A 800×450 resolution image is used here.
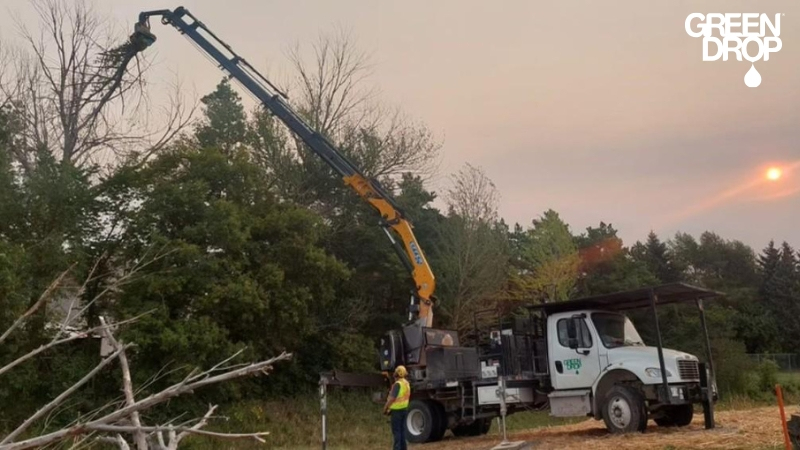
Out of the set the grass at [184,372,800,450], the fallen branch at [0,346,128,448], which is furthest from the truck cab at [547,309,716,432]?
the fallen branch at [0,346,128,448]

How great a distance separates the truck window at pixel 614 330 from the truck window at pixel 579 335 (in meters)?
0.21

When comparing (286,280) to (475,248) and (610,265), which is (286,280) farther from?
(610,265)

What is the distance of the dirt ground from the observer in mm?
10711

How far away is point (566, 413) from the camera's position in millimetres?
14195

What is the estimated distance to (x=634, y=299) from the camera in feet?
47.6

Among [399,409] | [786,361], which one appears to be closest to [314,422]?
[399,409]

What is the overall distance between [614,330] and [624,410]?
1954mm

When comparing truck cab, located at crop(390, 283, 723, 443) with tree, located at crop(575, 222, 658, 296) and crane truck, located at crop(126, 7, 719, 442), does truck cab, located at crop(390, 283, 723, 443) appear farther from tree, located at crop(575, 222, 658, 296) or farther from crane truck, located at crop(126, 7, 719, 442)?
tree, located at crop(575, 222, 658, 296)

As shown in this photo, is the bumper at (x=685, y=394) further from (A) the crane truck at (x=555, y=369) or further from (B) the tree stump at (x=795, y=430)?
(B) the tree stump at (x=795, y=430)

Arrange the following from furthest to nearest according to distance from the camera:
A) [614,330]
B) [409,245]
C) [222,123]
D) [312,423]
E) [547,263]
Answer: [547,263] < [222,123] < [312,423] < [409,245] < [614,330]

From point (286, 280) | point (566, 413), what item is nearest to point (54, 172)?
point (286, 280)

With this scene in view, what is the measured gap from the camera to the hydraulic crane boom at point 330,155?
738 inches

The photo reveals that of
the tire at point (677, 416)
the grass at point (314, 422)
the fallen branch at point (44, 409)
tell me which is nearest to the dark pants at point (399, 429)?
the grass at point (314, 422)

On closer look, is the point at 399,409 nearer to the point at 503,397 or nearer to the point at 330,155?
the point at 503,397
